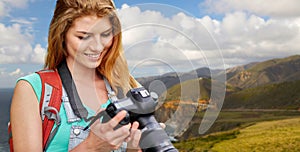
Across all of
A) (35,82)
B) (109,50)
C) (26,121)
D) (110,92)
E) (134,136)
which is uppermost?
(109,50)

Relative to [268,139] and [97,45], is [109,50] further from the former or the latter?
[268,139]

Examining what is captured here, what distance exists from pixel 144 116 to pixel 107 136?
8.1 inches

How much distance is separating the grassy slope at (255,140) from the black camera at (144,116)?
43134mm

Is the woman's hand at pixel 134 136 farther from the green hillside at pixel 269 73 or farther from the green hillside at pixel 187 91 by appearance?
the green hillside at pixel 269 73

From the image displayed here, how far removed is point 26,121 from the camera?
1.87 metres

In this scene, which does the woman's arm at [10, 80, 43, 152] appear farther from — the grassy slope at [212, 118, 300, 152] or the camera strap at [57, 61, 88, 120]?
the grassy slope at [212, 118, 300, 152]

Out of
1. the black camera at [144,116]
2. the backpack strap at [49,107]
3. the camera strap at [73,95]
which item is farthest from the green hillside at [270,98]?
the black camera at [144,116]

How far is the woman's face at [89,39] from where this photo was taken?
1902 millimetres

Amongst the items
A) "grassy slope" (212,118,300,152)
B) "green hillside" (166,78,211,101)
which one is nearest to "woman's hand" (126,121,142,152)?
"green hillside" (166,78,211,101)

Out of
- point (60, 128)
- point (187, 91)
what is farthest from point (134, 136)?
point (60, 128)

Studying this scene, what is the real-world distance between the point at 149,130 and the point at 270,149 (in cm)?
4899

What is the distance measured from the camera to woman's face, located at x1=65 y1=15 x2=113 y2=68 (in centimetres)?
190

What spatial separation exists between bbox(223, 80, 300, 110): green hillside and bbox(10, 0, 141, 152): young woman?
8046 cm

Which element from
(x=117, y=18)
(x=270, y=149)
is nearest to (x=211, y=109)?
(x=117, y=18)
